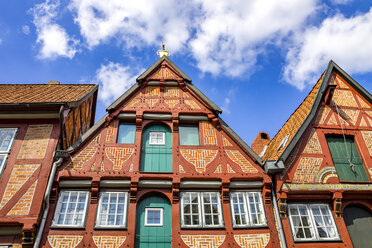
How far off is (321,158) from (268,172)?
197 cm

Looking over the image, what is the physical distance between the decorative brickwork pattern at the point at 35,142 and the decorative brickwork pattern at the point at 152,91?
3490 millimetres

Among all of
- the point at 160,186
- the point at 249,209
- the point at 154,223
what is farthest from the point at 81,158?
the point at 249,209

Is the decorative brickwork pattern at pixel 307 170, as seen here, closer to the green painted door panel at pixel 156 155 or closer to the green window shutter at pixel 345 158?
the green window shutter at pixel 345 158

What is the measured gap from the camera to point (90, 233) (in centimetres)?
813

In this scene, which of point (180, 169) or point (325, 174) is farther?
point (325, 174)

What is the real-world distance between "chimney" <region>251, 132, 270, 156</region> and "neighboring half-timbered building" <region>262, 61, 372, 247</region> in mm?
3685

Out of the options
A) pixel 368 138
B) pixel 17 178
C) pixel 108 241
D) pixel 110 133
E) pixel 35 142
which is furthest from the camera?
pixel 368 138

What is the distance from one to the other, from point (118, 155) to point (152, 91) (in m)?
3.04

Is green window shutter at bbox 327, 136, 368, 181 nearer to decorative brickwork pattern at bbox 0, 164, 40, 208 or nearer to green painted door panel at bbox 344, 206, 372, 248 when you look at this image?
green painted door panel at bbox 344, 206, 372, 248

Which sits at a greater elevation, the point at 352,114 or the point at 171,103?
the point at 171,103

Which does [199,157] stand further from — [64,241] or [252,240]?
[64,241]

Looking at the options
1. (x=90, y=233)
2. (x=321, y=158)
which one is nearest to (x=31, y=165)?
(x=90, y=233)

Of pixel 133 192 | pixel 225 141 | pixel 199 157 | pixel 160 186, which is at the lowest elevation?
pixel 133 192

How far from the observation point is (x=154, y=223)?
863 centimetres
